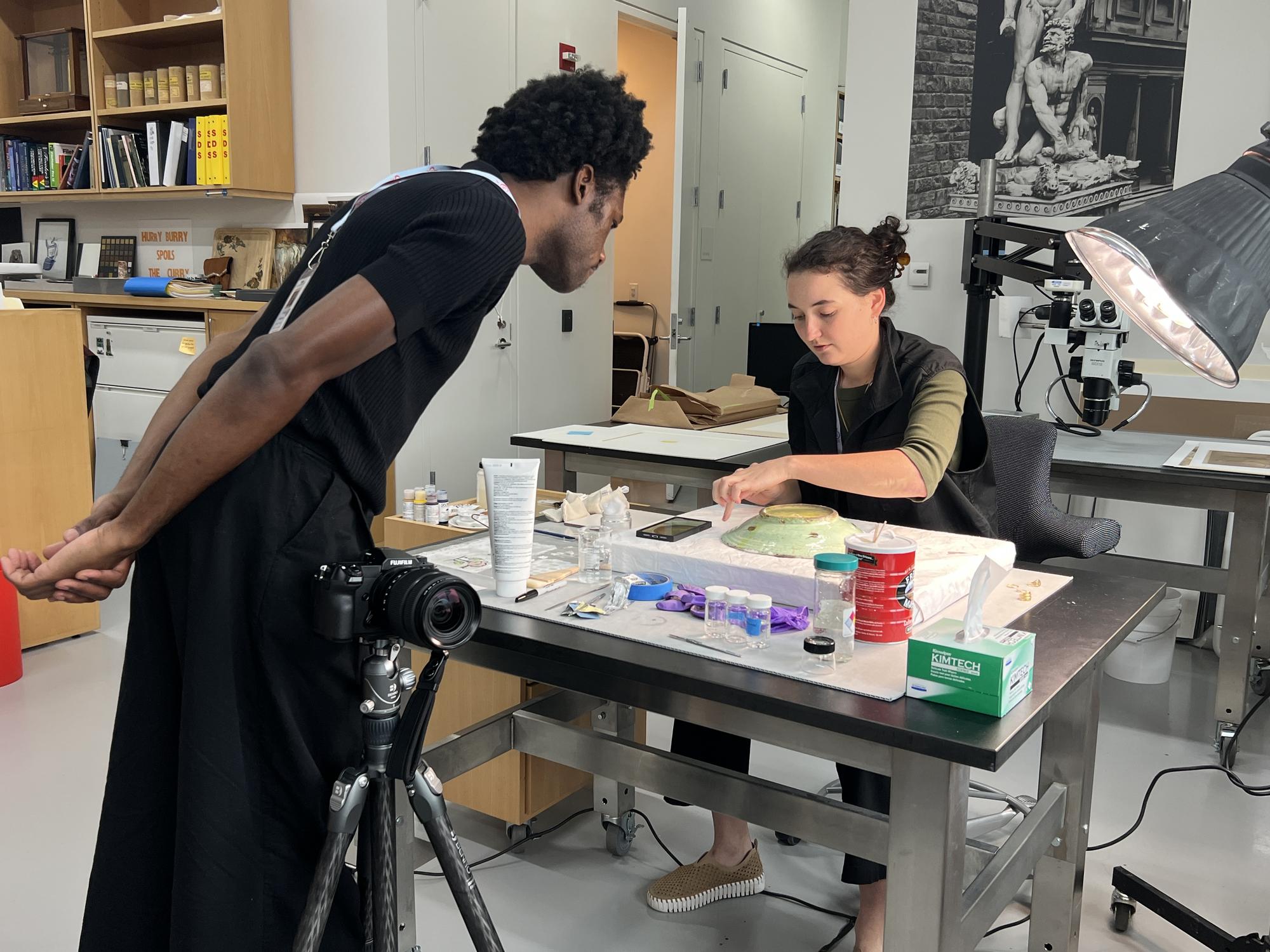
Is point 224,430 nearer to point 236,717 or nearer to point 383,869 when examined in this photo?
point 236,717

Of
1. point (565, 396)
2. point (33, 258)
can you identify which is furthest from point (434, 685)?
point (33, 258)

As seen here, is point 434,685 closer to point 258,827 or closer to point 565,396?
point 258,827

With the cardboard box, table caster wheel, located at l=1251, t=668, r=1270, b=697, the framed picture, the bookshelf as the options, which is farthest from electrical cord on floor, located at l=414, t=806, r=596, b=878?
the framed picture

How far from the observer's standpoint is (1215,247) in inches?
35.7

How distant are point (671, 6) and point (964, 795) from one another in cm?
539

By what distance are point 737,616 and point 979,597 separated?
31 cm

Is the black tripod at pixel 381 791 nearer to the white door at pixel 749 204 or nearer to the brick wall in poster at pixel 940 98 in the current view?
the brick wall in poster at pixel 940 98

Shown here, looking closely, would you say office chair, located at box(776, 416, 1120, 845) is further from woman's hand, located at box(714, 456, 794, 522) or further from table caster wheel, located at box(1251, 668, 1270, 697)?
table caster wheel, located at box(1251, 668, 1270, 697)

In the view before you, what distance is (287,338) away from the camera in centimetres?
105

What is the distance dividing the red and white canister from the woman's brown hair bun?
69 cm

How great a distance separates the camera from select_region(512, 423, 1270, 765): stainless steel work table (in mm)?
2764

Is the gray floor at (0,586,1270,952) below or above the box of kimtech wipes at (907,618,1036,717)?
below

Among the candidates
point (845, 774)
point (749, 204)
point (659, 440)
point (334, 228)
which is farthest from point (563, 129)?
point (749, 204)

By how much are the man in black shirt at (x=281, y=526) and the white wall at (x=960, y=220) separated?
3.10m
